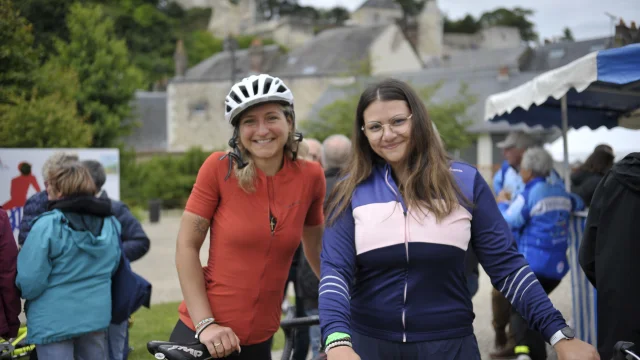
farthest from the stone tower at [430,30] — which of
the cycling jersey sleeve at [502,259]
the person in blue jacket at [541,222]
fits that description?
the cycling jersey sleeve at [502,259]

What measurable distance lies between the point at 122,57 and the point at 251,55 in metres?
39.9

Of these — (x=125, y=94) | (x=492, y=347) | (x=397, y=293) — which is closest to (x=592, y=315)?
(x=492, y=347)

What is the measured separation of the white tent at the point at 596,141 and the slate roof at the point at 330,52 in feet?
113

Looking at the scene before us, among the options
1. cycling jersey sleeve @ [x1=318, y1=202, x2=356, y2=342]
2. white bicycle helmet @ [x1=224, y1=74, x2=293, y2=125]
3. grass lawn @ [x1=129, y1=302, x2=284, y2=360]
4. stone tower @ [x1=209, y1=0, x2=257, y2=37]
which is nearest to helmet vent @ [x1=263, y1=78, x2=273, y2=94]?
white bicycle helmet @ [x1=224, y1=74, x2=293, y2=125]

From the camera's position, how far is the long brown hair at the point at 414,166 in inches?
95.9

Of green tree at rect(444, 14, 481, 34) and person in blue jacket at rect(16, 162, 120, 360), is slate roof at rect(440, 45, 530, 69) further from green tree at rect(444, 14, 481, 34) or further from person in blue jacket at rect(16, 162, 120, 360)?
person in blue jacket at rect(16, 162, 120, 360)

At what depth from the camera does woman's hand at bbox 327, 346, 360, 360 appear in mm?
2129

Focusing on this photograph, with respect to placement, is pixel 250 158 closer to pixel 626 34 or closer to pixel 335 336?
pixel 335 336

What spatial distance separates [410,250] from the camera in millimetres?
2348

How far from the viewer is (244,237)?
276 centimetres

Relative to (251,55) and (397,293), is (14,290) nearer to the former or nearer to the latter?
(397,293)

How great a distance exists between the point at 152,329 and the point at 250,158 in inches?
227

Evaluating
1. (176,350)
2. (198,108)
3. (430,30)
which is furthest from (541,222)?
(430,30)

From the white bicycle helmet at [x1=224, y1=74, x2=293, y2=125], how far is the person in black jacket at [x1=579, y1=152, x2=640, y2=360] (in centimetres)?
149
